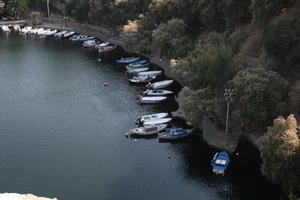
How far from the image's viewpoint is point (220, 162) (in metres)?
69.9

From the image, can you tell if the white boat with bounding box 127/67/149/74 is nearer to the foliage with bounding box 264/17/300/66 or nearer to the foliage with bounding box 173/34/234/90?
the foliage with bounding box 173/34/234/90

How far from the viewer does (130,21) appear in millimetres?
130750

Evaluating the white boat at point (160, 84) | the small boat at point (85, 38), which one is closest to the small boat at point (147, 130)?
the white boat at point (160, 84)

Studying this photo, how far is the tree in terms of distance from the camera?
17784 centimetres

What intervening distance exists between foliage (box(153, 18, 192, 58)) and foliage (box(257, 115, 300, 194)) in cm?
4720

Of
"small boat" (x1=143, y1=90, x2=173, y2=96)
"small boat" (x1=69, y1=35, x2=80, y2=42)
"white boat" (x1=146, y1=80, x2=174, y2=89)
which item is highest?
"small boat" (x1=69, y1=35, x2=80, y2=42)

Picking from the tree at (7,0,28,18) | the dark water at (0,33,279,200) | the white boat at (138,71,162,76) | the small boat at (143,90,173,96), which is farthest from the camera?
the tree at (7,0,28,18)

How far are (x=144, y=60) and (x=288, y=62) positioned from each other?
52415mm

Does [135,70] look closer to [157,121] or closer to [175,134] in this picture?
[157,121]

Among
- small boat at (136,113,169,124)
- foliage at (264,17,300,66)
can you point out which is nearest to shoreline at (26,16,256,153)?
small boat at (136,113,169,124)

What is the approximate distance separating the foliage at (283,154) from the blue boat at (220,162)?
26.7ft

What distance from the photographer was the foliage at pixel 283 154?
58.9 meters

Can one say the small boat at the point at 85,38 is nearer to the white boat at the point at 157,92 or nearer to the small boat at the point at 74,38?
the small boat at the point at 74,38

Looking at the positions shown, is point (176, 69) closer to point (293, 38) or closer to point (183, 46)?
point (183, 46)
